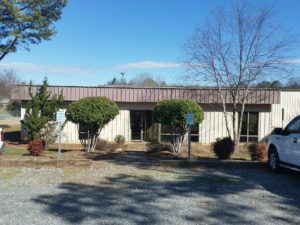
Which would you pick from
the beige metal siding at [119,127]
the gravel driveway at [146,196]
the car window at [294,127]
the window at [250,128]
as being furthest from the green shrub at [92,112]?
the window at [250,128]

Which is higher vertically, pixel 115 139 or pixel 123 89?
pixel 123 89

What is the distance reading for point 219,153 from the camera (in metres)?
16.7

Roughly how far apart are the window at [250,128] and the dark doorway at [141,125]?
5.67m

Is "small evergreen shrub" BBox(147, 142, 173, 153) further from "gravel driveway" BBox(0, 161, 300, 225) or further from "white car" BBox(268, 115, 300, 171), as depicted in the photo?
"white car" BBox(268, 115, 300, 171)

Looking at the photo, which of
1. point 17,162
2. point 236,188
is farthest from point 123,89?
point 236,188

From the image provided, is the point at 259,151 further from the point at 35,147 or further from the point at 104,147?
the point at 35,147

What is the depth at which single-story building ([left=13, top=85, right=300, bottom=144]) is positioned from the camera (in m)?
25.5

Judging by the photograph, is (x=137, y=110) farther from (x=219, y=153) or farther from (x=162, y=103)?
(x=219, y=153)

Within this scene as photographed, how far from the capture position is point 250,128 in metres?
26.6

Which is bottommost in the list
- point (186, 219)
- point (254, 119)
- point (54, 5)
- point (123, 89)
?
point (186, 219)

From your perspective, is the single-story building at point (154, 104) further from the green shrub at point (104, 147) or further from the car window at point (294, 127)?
the car window at point (294, 127)

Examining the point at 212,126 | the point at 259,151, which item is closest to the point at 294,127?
the point at 259,151

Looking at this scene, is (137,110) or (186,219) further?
(137,110)

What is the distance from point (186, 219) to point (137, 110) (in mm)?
19960
